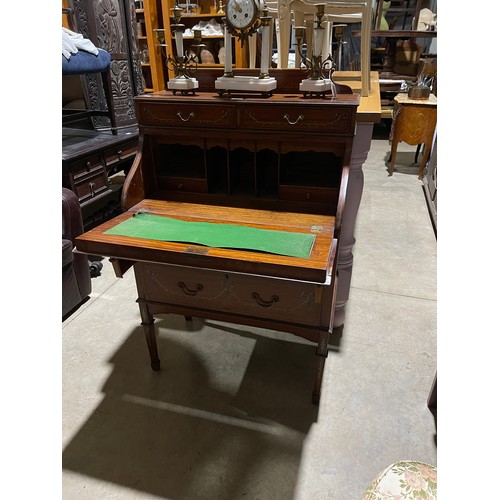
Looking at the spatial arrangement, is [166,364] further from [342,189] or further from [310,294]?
[342,189]

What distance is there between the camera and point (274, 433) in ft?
5.08

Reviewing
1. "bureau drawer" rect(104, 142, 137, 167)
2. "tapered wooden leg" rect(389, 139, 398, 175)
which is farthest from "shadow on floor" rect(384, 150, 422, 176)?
"bureau drawer" rect(104, 142, 137, 167)

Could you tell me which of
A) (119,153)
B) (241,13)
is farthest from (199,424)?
(119,153)

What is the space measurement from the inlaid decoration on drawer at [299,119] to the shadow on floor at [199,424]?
1.11 meters

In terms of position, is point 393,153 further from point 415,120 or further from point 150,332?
point 150,332

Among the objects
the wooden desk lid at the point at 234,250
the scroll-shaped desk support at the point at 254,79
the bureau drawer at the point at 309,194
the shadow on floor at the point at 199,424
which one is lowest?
the shadow on floor at the point at 199,424

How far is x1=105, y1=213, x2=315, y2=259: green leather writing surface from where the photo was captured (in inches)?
48.3

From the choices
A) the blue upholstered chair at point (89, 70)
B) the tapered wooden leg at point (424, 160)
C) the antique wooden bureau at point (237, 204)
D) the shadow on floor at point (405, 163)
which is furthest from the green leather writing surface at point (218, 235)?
the shadow on floor at point (405, 163)

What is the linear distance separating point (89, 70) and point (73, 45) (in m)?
0.17

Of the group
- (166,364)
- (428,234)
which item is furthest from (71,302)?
(428,234)

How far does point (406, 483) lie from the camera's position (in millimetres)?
964

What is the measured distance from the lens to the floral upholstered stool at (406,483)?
3.08 feet

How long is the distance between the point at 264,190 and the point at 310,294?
539 mm

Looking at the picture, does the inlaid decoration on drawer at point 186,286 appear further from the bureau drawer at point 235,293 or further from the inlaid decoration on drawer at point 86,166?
the inlaid decoration on drawer at point 86,166
